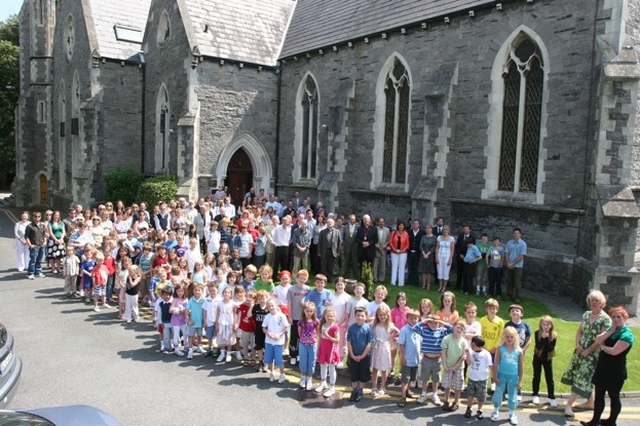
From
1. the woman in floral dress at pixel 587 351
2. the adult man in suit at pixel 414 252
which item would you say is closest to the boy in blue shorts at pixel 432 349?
the woman in floral dress at pixel 587 351

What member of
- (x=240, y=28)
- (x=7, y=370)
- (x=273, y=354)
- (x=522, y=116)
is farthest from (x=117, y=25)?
(x=7, y=370)

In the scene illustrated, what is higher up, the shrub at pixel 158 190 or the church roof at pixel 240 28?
the church roof at pixel 240 28

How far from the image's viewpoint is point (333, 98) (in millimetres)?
20547

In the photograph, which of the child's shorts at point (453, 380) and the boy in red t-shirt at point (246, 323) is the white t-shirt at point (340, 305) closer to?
the boy in red t-shirt at point (246, 323)

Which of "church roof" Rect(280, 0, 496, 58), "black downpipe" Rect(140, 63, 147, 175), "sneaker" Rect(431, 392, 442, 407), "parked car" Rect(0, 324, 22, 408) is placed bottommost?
"sneaker" Rect(431, 392, 442, 407)

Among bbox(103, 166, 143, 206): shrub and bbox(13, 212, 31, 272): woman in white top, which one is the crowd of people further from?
bbox(103, 166, 143, 206): shrub

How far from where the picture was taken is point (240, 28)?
77.4 ft

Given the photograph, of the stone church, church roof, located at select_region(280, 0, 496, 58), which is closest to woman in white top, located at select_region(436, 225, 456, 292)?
the stone church

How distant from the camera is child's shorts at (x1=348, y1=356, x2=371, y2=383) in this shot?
7566 mm

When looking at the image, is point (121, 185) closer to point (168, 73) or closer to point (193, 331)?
point (168, 73)

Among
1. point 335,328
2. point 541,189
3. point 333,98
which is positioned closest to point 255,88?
point 333,98

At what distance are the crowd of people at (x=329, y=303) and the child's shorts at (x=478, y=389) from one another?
14mm

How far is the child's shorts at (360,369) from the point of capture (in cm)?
757

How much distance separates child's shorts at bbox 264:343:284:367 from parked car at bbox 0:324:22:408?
3.52m
